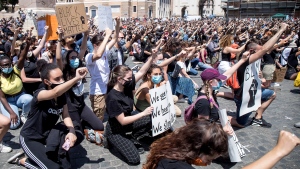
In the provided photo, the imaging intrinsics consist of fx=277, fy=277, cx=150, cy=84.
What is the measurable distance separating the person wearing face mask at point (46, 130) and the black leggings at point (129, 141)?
77 centimetres

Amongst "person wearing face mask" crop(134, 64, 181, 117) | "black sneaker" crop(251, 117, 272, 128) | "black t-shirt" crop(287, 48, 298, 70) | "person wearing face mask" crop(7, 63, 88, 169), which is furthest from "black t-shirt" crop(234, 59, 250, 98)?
"black t-shirt" crop(287, 48, 298, 70)

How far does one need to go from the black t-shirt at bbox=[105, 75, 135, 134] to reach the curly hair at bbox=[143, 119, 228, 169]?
2113 mm

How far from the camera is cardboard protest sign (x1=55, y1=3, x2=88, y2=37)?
4.78m

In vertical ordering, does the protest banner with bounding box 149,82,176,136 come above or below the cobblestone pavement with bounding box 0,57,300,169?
above

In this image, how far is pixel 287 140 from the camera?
1.45 meters

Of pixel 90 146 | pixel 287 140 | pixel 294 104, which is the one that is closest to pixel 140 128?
pixel 90 146

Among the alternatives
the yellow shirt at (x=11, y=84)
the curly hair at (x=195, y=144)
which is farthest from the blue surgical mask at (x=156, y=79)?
the curly hair at (x=195, y=144)

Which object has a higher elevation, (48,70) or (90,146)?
(48,70)

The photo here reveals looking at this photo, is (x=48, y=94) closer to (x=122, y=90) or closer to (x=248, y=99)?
(x=122, y=90)

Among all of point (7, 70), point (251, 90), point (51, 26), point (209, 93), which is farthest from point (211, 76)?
point (51, 26)

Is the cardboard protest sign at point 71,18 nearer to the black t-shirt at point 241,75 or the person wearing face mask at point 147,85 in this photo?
the person wearing face mask at point 147,85

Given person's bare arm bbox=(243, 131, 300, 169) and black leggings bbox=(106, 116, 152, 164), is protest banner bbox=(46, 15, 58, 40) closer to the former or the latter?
black leggings bbox=(106, 116, 152, 164)

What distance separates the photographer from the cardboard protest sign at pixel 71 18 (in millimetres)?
4777

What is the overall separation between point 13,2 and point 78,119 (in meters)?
71.0
